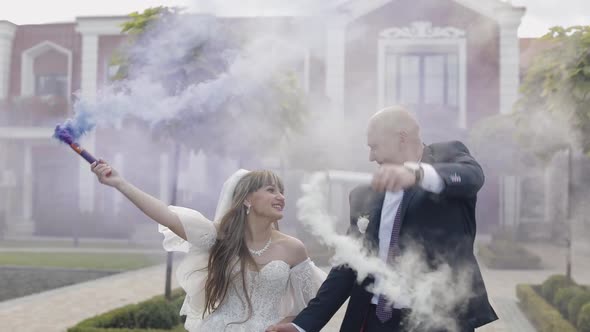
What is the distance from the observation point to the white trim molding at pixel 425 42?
19172mm

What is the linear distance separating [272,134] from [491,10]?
803 centimetres

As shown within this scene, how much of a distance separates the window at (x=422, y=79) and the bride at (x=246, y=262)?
15.9 m

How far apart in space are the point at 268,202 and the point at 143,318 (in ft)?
13.9

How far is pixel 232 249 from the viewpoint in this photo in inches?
154

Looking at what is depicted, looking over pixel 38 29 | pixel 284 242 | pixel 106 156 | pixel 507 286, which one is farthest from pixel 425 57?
pixel 284 242

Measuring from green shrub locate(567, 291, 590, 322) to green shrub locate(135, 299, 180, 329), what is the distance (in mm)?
4895

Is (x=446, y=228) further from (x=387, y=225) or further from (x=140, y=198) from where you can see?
(x=140, y=198)

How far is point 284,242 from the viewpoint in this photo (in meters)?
4.05

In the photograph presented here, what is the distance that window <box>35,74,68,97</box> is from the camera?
23.8m

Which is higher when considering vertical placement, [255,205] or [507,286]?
[255,205]

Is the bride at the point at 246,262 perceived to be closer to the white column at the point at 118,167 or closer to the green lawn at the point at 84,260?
the green lawn at the point at 84,260

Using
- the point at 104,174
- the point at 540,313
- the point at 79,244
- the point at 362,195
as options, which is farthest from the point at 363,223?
the point at 79,244

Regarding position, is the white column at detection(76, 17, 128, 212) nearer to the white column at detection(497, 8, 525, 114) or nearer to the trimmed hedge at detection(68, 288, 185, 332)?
the white column at detection(497, 8, 525, 114)

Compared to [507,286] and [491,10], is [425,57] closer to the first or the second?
[491,10]
